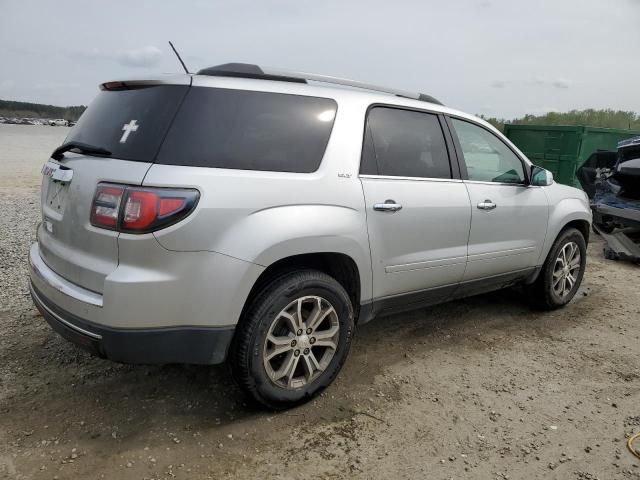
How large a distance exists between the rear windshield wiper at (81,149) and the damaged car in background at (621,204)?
6.44 meters

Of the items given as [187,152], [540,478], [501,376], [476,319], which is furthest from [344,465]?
[476,319]

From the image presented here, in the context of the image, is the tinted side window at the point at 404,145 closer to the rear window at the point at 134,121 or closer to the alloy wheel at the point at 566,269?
the rear window at the point at 134,121

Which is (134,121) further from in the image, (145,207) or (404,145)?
(404,145)

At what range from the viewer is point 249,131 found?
2717mm

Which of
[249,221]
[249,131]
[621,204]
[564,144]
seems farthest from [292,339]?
[564,144]

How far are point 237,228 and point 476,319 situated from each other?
9.31 feet

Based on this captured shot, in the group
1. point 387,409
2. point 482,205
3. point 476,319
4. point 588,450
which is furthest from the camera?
point 476,319

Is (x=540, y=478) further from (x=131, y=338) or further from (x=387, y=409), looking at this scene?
(x=131, y=338)

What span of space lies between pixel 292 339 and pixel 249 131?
3.76ft

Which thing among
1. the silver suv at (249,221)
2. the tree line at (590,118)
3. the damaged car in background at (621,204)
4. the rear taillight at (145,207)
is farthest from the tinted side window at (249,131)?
the tree line at (590,118)

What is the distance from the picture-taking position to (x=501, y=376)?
351cm

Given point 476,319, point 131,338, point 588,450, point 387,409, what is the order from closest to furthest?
point 131,338, point 588,450, point 387,409, point 476,319

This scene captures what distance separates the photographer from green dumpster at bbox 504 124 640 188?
984 cm

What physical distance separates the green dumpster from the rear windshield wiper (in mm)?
9264
